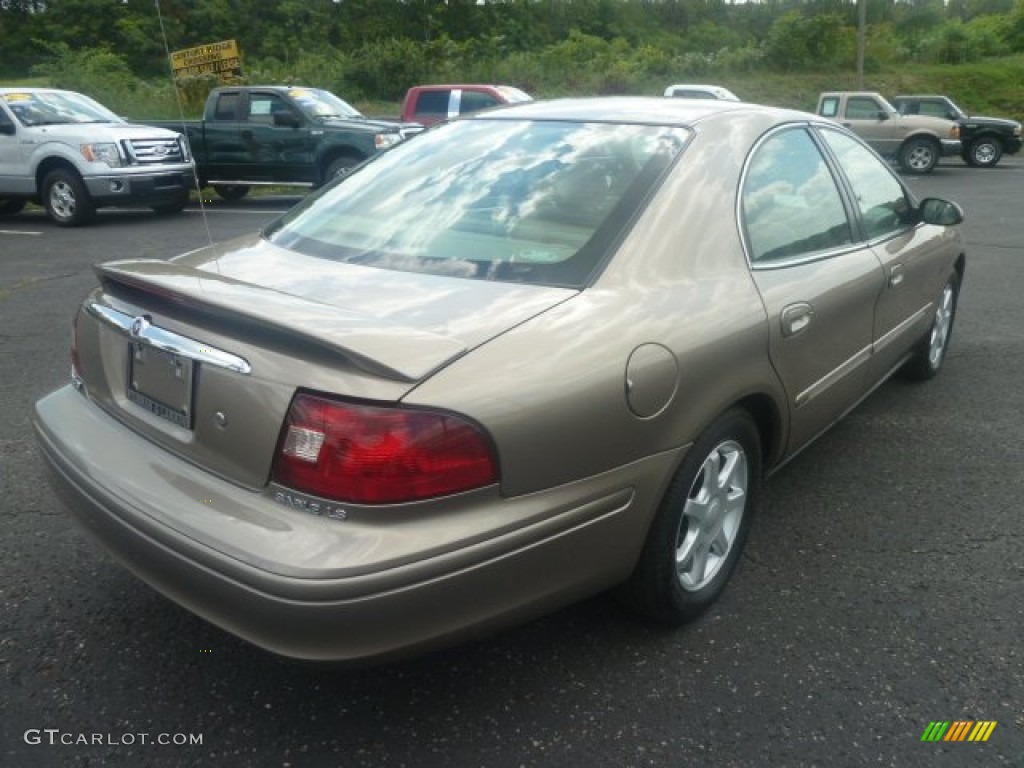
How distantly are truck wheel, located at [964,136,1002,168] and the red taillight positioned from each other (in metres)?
22.0

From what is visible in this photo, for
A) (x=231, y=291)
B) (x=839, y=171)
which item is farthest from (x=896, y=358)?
(x=231, y=291)

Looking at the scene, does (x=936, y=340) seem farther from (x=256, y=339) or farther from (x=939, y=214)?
(x=256, y=339)

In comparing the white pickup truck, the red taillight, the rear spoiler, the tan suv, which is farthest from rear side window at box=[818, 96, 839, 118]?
the red taillight

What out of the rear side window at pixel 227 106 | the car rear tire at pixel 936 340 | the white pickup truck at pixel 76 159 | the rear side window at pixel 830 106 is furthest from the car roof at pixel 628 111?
the rear side window at pixel 830 106

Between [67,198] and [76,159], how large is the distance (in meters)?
0.54

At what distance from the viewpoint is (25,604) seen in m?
2.69

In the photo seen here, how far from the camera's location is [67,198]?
11367 millimetres

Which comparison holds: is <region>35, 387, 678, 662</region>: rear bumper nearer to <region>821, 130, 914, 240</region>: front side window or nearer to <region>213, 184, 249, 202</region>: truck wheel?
<region>821, 130, 914, 240</region>: front side window

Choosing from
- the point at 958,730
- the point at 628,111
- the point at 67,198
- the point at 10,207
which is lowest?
the point at 958,730

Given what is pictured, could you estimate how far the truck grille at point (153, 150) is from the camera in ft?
37.6

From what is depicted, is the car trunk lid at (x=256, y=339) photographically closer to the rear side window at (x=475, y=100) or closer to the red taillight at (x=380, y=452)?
the red taillight at (x=380, y=452)

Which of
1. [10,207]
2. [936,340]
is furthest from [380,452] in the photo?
[10,207]

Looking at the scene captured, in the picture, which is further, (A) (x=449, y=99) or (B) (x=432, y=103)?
(B) (x=432, y=103)

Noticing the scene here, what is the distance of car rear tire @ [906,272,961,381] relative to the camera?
15.2 feet
